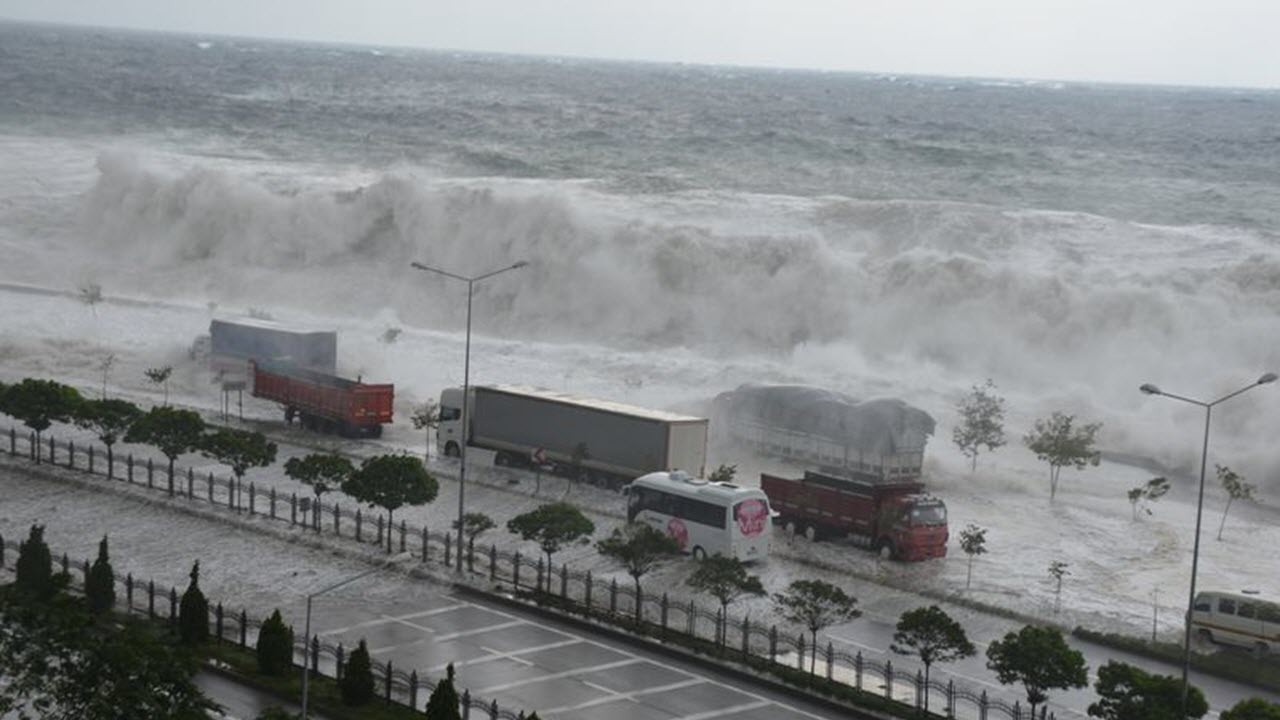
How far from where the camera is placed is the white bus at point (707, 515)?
41375 millimetres

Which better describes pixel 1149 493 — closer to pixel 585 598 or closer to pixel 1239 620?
pixel 1239 620

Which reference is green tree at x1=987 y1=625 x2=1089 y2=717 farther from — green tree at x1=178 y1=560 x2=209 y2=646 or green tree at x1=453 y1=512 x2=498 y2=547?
green tree at x1=178 y1=560 x2=209 y2=646

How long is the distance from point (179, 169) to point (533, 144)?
47078mm

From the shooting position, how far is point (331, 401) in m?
56.2

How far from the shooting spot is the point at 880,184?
138m

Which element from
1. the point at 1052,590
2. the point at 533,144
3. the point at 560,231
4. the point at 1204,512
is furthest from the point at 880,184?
the point at 1052,590

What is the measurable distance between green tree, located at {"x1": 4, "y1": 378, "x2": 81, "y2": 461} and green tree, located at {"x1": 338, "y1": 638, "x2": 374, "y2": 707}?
21.0 meters

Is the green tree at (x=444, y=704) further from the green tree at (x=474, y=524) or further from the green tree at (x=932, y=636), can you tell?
the green tree at (x=474, y=524)

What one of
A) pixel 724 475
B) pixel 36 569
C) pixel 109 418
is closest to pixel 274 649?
pixel 36 569

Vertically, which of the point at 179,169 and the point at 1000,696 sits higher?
the point at 179,169

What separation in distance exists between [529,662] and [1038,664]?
9791mm

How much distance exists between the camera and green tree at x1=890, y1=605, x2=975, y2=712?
31.9m

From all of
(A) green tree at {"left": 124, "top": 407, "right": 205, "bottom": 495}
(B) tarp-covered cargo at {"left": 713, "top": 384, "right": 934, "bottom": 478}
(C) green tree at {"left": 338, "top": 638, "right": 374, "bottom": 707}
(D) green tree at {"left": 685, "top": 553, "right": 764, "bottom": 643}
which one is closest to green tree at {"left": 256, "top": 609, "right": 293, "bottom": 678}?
(C) green tree at {"left": 338, "top": 638, "right": 374, "bottom": 707}

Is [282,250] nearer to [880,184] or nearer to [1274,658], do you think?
[880,184]
